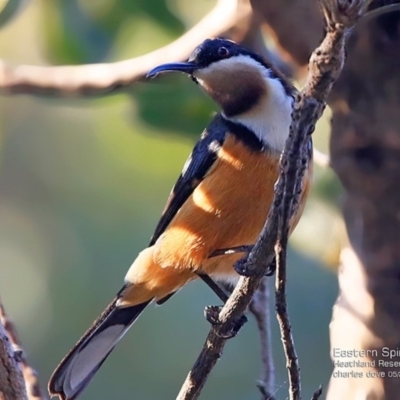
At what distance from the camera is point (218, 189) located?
155 centimetres

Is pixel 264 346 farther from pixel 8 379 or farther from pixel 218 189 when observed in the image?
pixel 8 379

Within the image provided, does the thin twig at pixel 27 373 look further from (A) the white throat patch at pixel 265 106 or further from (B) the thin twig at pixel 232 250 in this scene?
(A) the white throat patch at pixel 265 106

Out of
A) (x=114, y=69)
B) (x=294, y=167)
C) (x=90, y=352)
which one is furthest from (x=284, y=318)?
(x=114, y=69)

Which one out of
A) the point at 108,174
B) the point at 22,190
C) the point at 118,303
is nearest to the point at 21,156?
the point at 22,190

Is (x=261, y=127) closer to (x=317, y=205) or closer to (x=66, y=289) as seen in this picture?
(x=317, y=205)

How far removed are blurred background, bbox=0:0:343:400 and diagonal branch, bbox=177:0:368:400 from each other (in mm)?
717

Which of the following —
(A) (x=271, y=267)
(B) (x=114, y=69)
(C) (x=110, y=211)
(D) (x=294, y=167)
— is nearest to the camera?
(D) (x=294, y=167)

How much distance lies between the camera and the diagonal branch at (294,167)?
31.1 inches

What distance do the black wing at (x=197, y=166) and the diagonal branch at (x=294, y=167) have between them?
422mm

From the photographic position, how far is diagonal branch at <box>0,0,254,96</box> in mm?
1980

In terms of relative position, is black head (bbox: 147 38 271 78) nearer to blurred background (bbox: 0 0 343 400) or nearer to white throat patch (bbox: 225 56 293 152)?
white throat patch (bbox: 225 56 293 152)

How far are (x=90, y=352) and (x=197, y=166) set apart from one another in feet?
1.54

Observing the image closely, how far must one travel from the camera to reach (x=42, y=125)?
289cm

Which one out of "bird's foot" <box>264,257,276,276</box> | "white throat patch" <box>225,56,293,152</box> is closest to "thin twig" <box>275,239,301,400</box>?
"bird's foot" <box>264,257,276,276</box>
